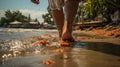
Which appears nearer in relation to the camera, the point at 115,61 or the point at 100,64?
the point at 100,64

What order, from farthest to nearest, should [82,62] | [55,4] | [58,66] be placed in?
[55,4] → [82,62] → [58,66]

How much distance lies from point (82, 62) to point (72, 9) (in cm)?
175

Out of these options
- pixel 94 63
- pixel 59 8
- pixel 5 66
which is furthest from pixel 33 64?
pixel 59 8

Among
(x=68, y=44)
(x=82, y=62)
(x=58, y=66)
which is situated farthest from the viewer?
(x=68, y=44)

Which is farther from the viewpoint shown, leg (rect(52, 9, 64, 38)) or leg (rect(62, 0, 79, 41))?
leg (rect(52, 9, 64, 38))

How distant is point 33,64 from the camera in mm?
2258

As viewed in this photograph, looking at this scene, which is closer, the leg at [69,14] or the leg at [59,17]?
the leg at [69,14]

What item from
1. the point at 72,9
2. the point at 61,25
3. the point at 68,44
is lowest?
the point at 68,44

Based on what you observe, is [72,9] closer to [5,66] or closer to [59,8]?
[59,8]

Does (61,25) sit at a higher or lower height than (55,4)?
lower

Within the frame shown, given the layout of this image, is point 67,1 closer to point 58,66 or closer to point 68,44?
point 68,44

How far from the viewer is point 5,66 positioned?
85.4 inches

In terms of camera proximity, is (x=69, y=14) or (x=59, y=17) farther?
(x=59, y=17)

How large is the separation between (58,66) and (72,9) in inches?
76.2
